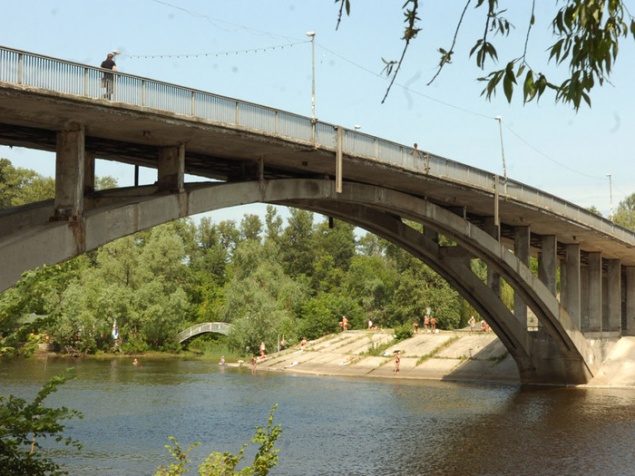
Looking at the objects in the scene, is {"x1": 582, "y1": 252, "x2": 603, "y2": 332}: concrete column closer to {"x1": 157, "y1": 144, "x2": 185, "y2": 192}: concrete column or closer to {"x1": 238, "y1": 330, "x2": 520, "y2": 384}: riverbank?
{"x1": 238, "y1": 330, "x2": 520, "y2": 384}: riverbank

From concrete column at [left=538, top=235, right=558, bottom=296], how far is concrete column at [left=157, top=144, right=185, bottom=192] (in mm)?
25285

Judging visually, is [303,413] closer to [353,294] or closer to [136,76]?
[136,76]

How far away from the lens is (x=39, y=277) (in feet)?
44.8

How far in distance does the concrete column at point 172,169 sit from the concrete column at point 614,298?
3503 centimetres

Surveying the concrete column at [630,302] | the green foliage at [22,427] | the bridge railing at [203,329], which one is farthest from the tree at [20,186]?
the green foliage at [22,427]

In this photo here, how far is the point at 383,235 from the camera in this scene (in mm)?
39438

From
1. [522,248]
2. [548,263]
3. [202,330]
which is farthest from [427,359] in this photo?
[202,330]

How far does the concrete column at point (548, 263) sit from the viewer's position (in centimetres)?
4528

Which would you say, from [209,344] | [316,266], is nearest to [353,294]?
[316,266]

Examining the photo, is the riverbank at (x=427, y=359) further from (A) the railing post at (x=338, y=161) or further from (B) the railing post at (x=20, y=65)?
(B) the railing post at (x=20, y=65)

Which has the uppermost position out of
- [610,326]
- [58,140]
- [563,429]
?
[58,140]

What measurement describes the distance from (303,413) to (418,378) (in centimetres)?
1873

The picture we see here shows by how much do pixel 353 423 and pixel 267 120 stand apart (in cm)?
1298

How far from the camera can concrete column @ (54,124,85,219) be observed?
813 inches
